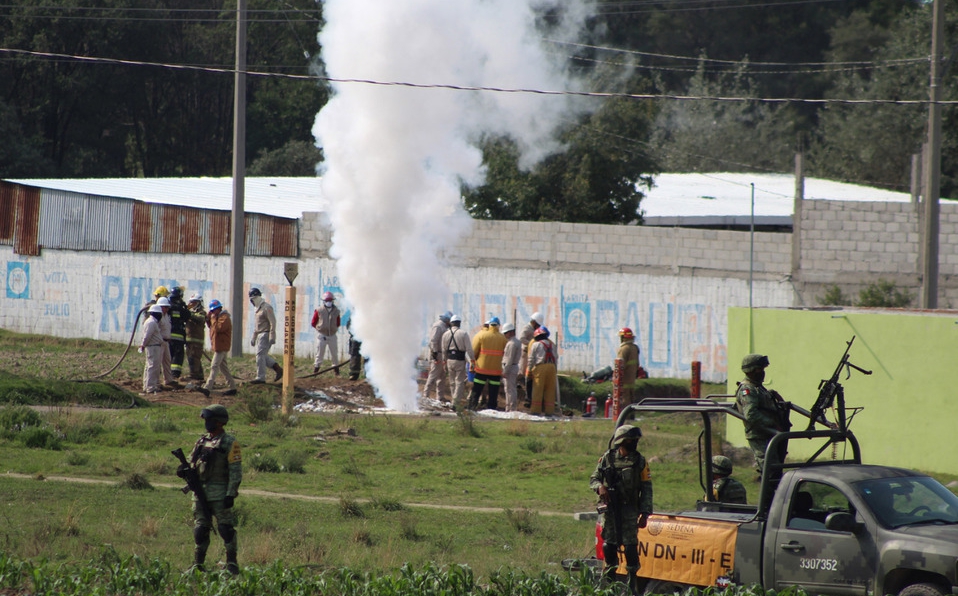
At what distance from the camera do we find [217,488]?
9961 millimetres

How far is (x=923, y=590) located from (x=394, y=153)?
619 inches

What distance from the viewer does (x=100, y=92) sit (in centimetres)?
5844

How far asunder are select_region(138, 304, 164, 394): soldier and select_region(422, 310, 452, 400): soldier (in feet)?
16.7

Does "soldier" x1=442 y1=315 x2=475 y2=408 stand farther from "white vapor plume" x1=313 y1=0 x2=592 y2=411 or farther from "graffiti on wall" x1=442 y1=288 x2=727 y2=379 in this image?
"graffiti on wall" x1=442 y1=288 x2=727 y2=379

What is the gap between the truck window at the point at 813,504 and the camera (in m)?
8.46

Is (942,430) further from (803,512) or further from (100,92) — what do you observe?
(100,92)

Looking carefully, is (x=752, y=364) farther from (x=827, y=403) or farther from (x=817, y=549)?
(x=817, y=549)

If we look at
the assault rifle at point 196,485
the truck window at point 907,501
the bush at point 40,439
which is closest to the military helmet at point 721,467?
the truck window at point 907,501

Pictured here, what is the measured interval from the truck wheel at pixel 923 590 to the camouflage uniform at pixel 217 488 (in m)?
5.33

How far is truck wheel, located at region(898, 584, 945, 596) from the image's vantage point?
7680mm

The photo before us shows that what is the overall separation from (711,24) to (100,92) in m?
34.0

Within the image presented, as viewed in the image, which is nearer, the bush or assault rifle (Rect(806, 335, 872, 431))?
assault rifle (Rect(806, 335, 872, 431))

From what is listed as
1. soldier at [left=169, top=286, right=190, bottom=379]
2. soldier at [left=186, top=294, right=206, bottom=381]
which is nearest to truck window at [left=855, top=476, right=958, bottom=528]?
soldier at [left=186, top=294, right=206, bottom=381]

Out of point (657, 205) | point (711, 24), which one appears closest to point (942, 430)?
point (657, 205)
